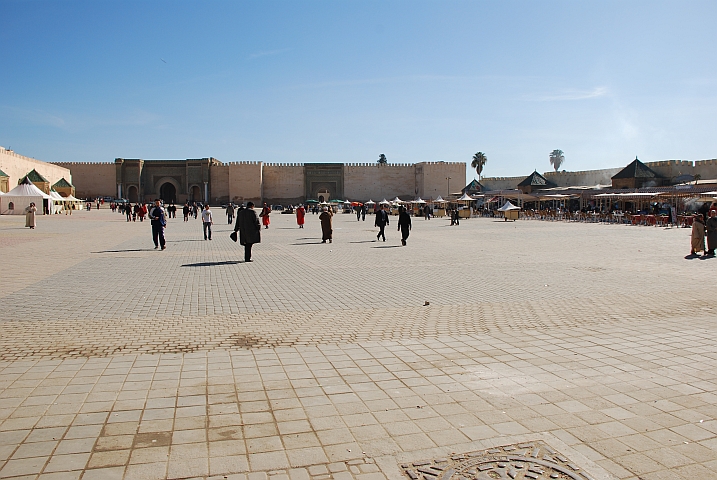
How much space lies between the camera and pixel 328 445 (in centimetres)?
295

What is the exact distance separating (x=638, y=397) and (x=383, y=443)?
1.80 metres

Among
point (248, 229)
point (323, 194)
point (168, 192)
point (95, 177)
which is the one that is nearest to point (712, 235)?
point (248, 229)

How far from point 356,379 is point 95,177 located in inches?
2829


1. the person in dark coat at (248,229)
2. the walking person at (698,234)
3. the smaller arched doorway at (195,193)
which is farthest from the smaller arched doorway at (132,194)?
the walking person at (698,234)

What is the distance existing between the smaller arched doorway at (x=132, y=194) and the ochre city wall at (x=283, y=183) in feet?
50.7

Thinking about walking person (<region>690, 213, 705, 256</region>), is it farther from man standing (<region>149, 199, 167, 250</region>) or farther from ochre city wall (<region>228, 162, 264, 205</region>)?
ochre city wall (<region>228, 162, 264, 205</region>)

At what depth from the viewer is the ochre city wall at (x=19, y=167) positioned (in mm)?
43562

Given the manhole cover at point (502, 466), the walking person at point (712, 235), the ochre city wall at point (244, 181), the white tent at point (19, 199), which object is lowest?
the manhole cover at point (502, 466)

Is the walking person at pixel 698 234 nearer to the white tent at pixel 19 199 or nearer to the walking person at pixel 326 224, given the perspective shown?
the walking person at pixel 326 224

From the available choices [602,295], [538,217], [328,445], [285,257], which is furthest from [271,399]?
[538,217]

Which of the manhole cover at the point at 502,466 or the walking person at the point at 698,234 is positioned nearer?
the manhole cover at the point at 502,466

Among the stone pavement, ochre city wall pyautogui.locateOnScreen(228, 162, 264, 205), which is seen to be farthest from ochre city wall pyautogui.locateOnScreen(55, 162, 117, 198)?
the stone pavement

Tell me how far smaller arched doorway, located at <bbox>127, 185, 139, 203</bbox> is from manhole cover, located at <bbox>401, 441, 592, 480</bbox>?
232 ft

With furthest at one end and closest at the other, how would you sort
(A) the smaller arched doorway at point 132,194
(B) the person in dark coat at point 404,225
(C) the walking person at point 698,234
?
(A) the smaller arched doorway at point 132,194
(B) the person in dark coat at point 404,225
(C) the walking person at point 698,234
